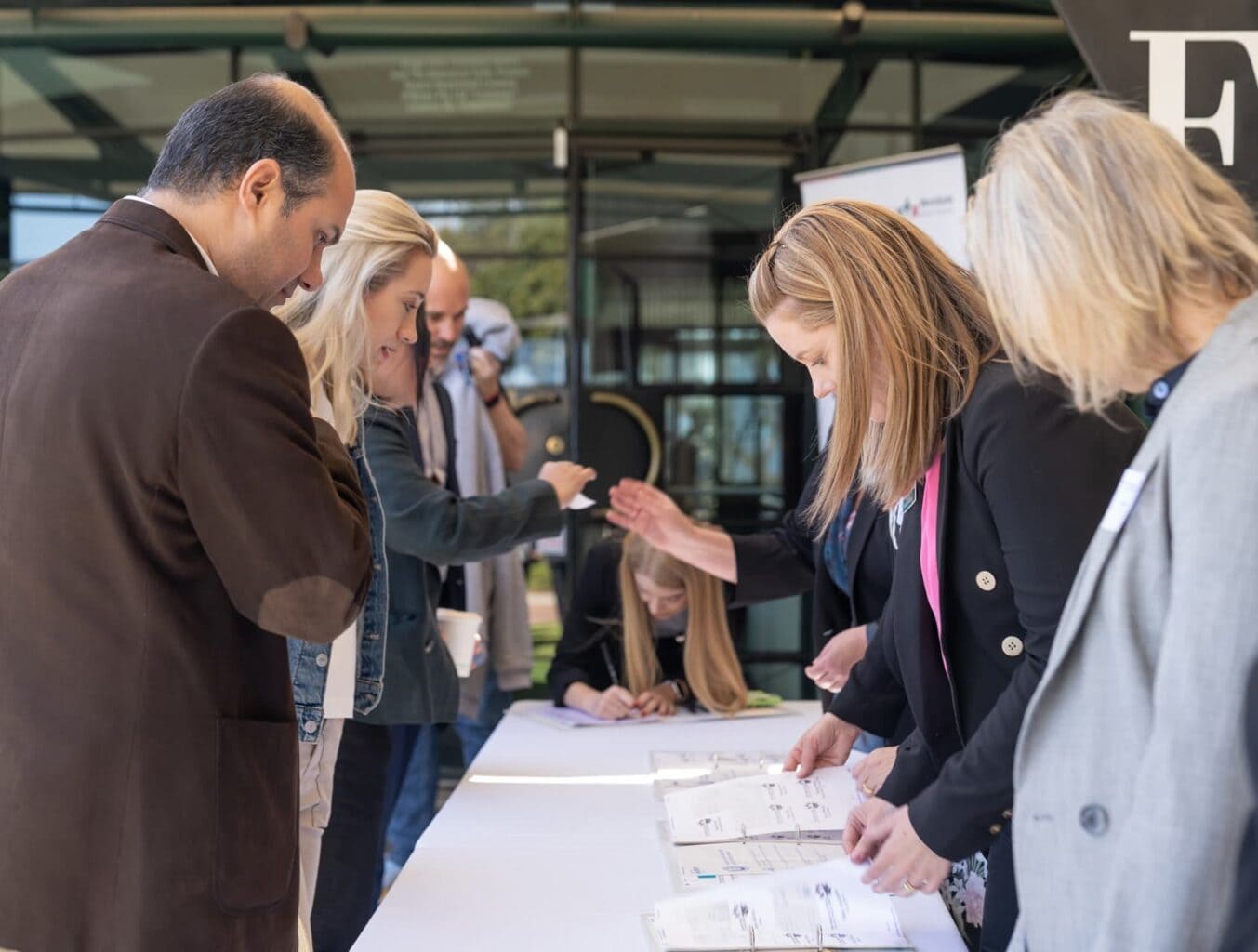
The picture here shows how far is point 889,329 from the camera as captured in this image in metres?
1.55

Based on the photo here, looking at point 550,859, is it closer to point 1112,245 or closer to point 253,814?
point 253,814

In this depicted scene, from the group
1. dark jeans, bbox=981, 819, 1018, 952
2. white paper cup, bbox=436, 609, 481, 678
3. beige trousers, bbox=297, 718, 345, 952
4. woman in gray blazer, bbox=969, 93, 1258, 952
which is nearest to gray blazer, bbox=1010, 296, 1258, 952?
woman in gray blazer, bbox=969, 93, 1258, 952

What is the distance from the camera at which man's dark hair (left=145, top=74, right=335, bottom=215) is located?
140 centimetres

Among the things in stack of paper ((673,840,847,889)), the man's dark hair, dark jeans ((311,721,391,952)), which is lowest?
dark jeans ((311,721,391,952))

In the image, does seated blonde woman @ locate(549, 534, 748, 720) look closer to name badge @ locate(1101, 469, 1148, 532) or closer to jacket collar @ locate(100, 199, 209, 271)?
jacket collar @ locate(100, 199, 209, 271)

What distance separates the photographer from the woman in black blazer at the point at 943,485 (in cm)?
135

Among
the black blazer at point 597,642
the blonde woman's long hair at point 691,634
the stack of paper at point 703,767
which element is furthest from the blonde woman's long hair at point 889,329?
the black blazer at point 597,642

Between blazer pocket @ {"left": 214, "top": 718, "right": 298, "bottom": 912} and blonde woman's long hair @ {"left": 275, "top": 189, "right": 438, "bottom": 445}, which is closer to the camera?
blazer pocket @ {"left": 214, "top": 718, "right": 298, "bottom": 912}

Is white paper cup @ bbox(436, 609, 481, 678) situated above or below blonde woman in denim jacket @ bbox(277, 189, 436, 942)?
below

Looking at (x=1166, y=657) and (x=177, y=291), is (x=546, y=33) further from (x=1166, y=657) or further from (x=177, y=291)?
(x=1166, y=657)

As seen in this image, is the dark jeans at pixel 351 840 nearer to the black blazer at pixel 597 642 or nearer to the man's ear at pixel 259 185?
the black blazer at pixel 597 642

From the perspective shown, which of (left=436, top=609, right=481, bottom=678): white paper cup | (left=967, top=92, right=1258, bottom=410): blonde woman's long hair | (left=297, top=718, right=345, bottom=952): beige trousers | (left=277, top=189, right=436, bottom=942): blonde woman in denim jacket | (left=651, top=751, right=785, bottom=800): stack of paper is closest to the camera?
(left=967, top=92, right=1258, bottom=410): blonde woman's long hair

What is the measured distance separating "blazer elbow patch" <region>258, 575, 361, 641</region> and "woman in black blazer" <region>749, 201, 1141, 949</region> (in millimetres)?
656

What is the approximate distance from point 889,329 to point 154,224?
854 mm
